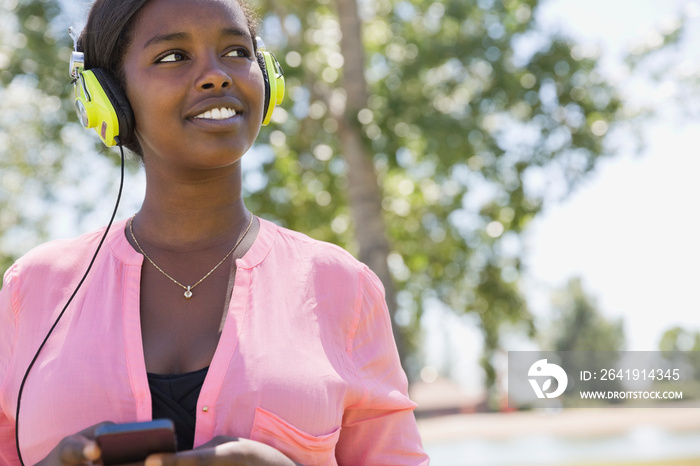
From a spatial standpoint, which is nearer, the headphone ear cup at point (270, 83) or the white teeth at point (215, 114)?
the white teeth at point (215, 114)

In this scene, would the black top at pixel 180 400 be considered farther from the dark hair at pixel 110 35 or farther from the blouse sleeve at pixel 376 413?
the dark hair at pixel 110 35

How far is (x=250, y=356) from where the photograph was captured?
5.12ft

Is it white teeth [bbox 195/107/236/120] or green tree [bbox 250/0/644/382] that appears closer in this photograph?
white teeth [bbox 195/107/236/120]

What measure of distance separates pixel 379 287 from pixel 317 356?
259 mm

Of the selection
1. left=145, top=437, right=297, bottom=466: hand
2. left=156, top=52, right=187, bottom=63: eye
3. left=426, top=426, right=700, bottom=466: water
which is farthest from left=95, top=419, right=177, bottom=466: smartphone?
left=426, top=426, right=700, bottom=466: water

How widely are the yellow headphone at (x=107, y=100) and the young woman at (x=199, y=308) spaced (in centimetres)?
2

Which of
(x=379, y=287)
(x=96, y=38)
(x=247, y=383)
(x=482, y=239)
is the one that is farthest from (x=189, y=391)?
(x=482, y=239)

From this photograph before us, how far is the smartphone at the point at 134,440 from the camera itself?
4.20 feet

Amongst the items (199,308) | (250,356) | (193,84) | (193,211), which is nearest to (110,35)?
(193,84)

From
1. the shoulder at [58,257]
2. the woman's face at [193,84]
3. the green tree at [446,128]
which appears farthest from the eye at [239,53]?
the green tree at [446,128]

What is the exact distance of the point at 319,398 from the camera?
61.0 inches

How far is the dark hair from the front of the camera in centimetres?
172

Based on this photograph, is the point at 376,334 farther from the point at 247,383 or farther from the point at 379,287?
the point at 247,383

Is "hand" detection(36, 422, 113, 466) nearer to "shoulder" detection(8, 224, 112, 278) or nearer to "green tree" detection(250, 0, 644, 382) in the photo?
"shoulder" detection(8, 224, 112, 278)
